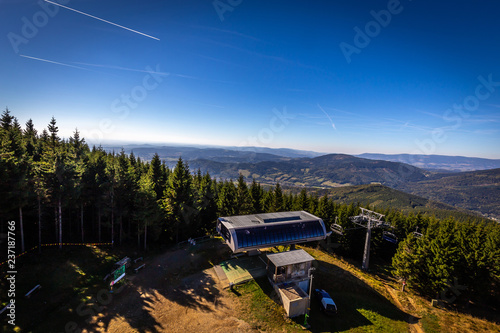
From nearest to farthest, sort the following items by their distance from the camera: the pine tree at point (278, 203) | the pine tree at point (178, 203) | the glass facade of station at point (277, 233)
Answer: the glass facade of station at point (277, 233), the pine tree at point (178, 203), the pine tree at point (278, 203)

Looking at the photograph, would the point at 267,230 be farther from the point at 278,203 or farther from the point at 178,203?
the point at 278,203

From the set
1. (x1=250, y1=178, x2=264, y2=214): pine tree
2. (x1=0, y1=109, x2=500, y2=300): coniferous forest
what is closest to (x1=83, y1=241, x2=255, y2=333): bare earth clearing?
(x1=0, y1=109, x2=500, y2=300): coniferous forest

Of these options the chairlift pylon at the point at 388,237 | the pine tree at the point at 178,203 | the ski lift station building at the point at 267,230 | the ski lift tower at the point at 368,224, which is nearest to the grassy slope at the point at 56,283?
the pine tree at the point at 178,203

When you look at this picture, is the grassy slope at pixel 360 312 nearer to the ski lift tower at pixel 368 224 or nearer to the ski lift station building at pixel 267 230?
the ski lift station building at pixel 267 230

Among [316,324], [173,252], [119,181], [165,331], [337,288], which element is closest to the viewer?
[165,331]

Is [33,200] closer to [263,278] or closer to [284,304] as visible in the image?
[263,278]

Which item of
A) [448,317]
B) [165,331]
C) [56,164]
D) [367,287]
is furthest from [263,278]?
[56,164]

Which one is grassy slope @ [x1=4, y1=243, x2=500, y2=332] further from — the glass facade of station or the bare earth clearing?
the glass facade of station
